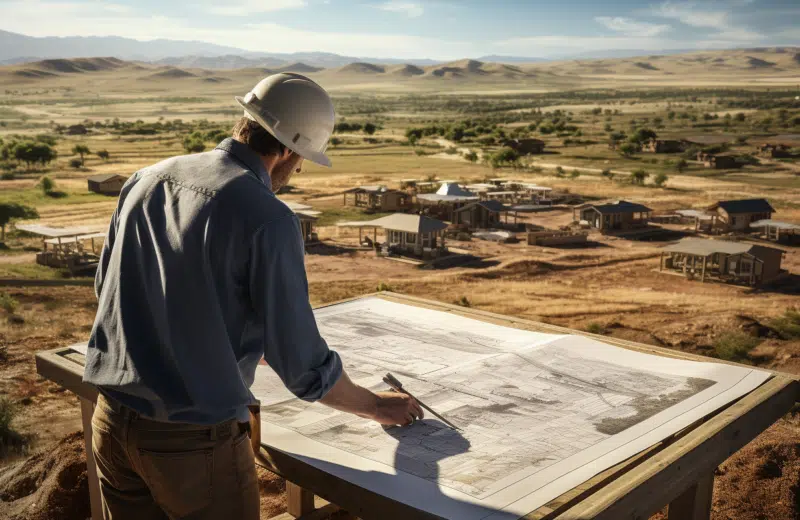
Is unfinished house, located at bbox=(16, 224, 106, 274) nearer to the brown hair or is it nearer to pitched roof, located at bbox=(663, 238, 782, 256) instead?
pitched roof, located at bbox=(663, 238, 782, 256)

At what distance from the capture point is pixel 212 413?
242 centimetres

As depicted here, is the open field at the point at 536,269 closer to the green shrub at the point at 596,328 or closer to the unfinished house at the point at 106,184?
the green shrub at the point at 596,328

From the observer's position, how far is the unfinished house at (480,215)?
41.8 m

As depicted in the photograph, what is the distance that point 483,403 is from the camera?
129 inches

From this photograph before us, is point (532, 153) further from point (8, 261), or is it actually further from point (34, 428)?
point (34, 428)

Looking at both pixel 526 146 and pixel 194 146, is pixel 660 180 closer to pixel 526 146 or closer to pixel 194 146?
pixel 526 146

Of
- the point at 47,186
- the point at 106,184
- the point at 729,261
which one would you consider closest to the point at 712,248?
the point at 729,261

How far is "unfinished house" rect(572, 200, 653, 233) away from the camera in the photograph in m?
40.1

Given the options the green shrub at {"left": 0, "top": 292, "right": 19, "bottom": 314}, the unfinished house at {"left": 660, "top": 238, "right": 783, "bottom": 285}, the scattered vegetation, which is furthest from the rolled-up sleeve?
the unfinished house at {"left": 660, "top": 238, "right": 783, "bottom": 285}

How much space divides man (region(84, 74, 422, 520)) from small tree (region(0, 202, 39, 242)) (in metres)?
34.2

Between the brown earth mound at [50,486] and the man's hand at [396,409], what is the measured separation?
14.0 ft

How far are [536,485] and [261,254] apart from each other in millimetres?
1156

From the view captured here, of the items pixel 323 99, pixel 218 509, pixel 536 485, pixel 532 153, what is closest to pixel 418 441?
pixel 536 485

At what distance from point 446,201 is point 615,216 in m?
9.44
